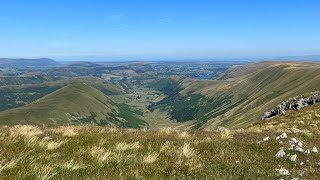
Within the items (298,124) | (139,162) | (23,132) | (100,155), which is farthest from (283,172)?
(298,124)

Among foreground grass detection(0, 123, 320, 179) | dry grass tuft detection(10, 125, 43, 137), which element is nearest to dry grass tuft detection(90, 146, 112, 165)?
foreground grass detection(0, 123, 320, 179)

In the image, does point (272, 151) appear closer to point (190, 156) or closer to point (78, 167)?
point (190, 156)

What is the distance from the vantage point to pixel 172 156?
42.5ft

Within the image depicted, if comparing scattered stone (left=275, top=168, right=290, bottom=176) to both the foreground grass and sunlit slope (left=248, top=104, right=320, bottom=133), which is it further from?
sunlit slope (left=248, top=104, right=320, bottom=133)

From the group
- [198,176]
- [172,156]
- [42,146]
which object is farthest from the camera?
[42,146]

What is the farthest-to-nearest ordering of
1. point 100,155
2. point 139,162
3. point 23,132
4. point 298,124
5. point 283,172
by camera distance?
point 298,124
point 23,132
point 100,155
point 139,162
point 283,172

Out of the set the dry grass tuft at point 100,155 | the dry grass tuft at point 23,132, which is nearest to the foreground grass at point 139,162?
the dry grass tuft at point 100,155

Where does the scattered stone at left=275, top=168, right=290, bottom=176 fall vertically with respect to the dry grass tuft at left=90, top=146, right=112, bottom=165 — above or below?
below

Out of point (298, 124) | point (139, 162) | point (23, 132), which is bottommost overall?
point (298, 124)

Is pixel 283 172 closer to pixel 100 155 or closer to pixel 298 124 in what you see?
pixel 100 155

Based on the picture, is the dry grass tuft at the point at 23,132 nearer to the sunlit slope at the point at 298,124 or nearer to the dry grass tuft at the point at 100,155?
the dry grass tuft at the point at 100,155

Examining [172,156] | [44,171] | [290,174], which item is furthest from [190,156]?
[44,171]

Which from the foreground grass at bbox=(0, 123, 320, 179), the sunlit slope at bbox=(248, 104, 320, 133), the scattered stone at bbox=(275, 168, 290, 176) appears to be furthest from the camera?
the sunlit slope at bbox=(248, 104, 320, 133)

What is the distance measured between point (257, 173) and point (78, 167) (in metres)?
5.79
